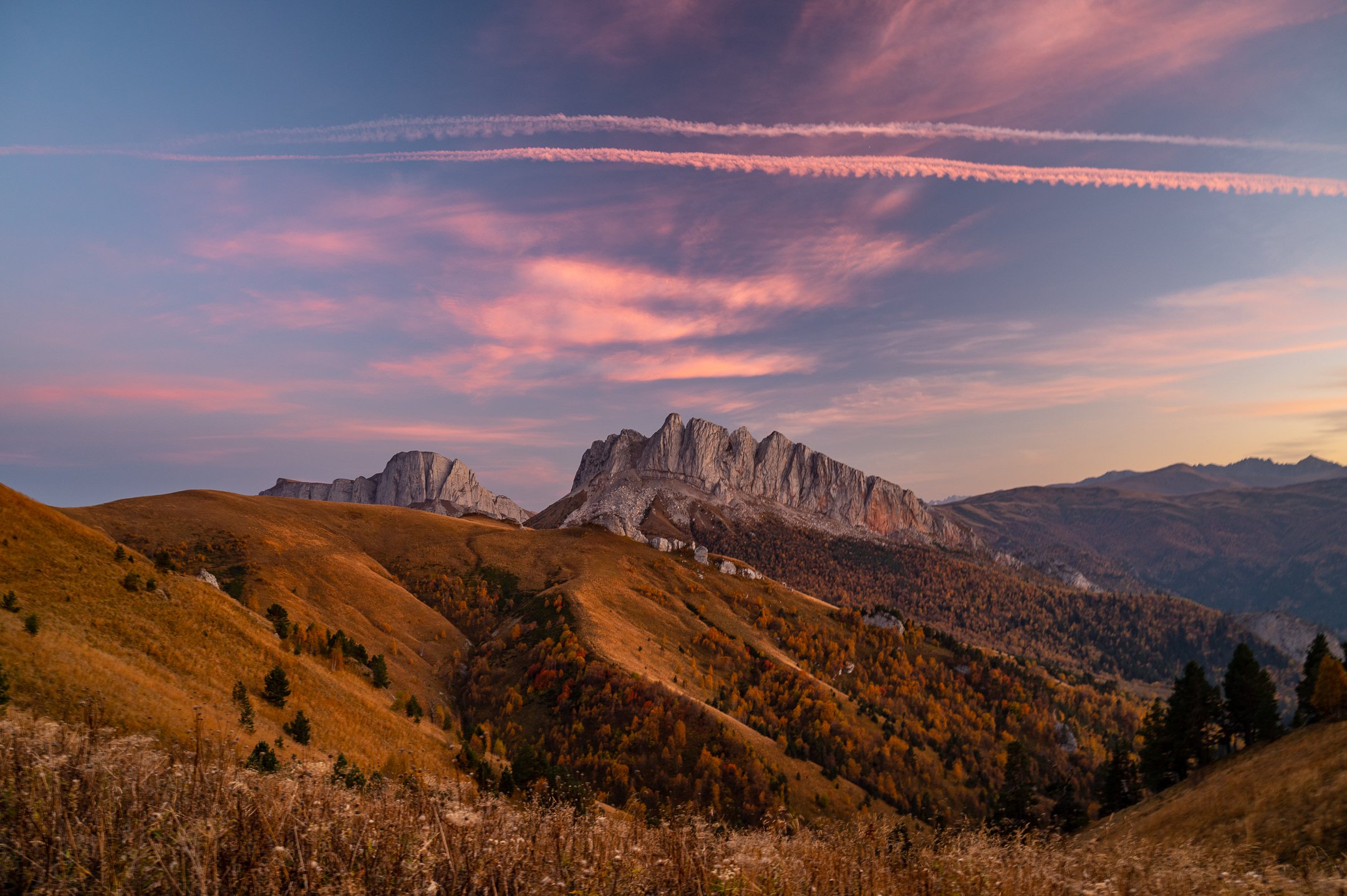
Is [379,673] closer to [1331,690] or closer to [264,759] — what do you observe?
[264,759]

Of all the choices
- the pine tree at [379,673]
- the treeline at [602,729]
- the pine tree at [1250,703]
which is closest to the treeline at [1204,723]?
the pine tree at [1250,703]

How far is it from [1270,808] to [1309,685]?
67500 mm

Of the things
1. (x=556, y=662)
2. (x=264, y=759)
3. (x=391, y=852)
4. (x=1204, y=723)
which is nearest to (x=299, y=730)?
(x=264, y=759)

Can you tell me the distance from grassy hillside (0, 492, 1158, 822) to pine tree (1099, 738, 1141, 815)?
36.4m

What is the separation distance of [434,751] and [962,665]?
185m

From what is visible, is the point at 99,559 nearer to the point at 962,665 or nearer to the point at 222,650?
the point at 222,650

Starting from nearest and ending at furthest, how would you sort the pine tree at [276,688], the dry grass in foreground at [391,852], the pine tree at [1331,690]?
the dry grass in foreground at [391,852] → the pine tree at [276,688] → the pine tree at [1331,690]

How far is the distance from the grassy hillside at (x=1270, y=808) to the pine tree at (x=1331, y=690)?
1073cm

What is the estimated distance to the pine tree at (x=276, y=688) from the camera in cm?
4112

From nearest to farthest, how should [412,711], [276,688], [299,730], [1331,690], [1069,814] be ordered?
[299,730] < [276,688] < [1331,690] < [412,711] < [1069,814]

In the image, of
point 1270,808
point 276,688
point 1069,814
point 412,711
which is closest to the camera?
point 1270,808

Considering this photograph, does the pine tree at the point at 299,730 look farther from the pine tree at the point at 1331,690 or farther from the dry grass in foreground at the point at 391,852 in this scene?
the pine tree at the point at 1331,690

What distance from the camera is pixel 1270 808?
25203 millimetres

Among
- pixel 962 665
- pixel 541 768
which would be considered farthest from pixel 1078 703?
pixel 541 768
